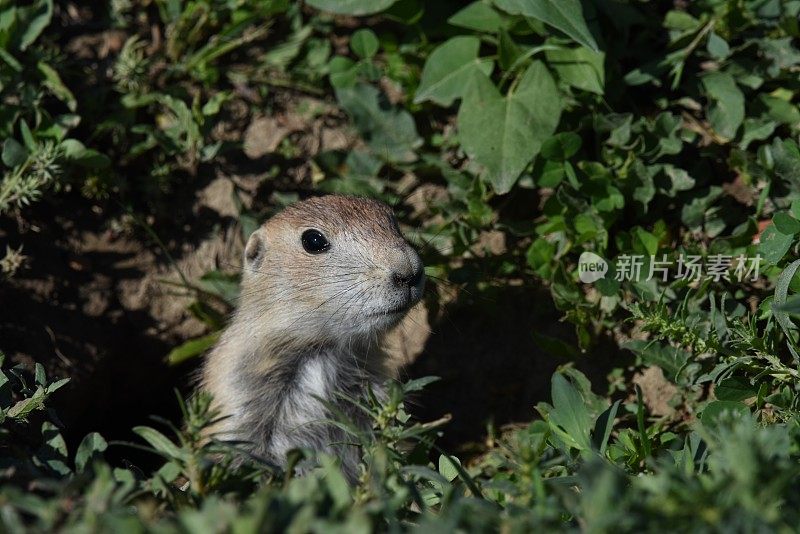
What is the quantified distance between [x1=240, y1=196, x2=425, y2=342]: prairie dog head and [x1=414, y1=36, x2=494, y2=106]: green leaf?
3.45ft

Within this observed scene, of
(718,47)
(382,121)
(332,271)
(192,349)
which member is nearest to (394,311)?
(332,271)

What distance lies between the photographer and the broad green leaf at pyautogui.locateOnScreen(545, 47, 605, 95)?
5.70m

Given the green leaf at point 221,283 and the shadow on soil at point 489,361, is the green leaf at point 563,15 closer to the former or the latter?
the shadow on soil at point 489,361

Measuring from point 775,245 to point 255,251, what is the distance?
2.91 metres

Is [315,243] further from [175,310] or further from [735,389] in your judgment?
[735,389]

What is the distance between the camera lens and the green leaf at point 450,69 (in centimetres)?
612

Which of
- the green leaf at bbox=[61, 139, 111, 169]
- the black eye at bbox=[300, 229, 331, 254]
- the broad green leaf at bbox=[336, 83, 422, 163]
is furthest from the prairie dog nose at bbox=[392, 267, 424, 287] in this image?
the green leaf at bbox=[61, 139, 111, 169]

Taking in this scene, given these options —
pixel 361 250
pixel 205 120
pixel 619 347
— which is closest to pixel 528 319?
pixel 619 347

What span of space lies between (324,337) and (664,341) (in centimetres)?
197

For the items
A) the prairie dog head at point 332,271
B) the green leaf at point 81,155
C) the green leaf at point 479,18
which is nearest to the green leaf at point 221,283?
the prairie dog head at point 332,271

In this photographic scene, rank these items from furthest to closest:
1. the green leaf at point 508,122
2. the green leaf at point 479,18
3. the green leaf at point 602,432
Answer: the green leaf at point 479,18
the green leaf at point 508,122
the green leaf at point 602,432

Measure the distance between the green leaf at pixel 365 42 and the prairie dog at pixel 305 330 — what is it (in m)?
1.63

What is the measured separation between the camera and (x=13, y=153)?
5699mm

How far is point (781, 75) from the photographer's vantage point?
231 inches
